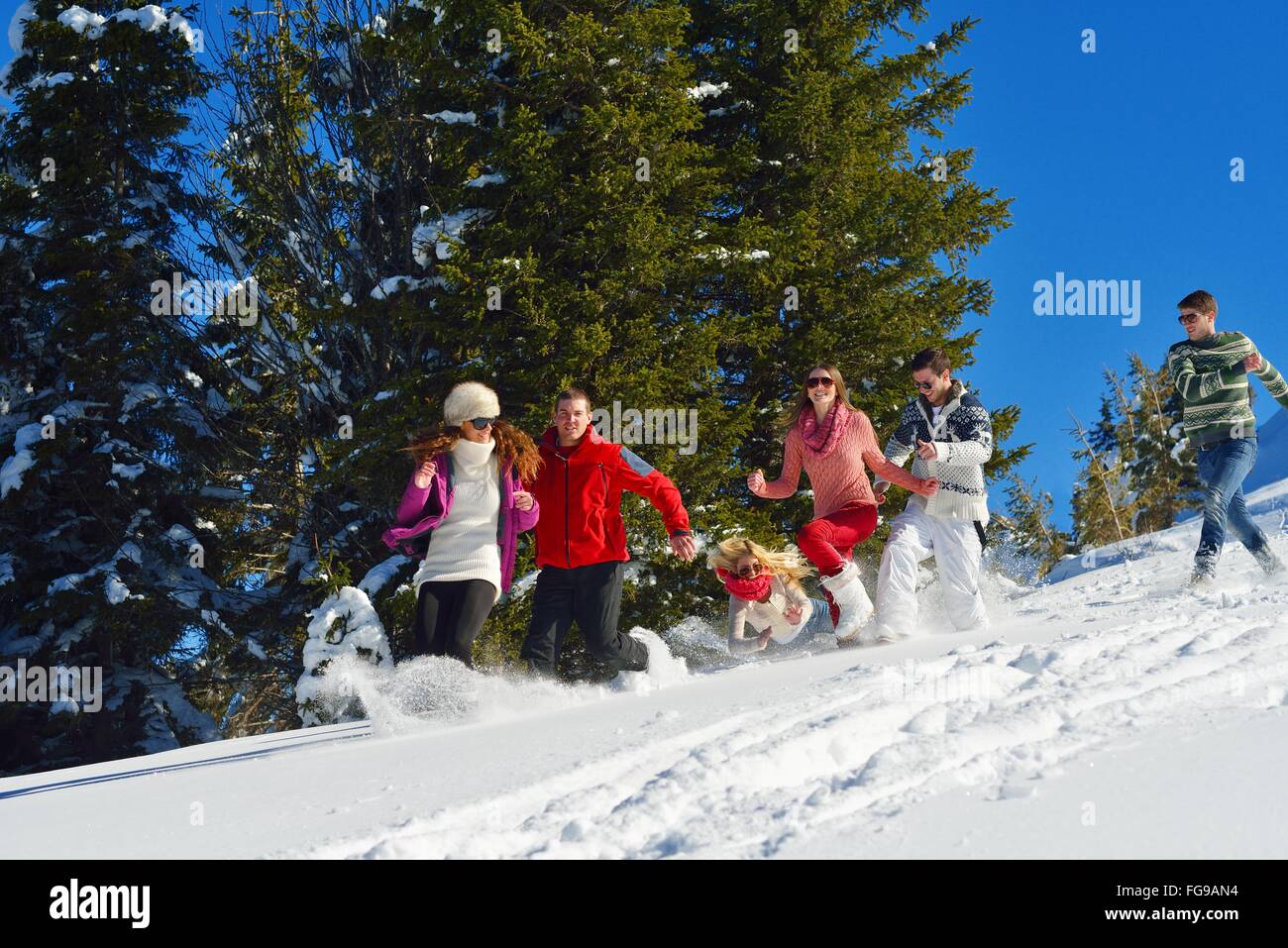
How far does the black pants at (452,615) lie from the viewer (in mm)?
5891

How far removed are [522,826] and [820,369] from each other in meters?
4.72

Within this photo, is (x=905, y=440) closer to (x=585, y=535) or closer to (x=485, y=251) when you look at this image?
(x=585, y=535)

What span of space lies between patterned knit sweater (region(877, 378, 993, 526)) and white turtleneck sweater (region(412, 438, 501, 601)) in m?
2.77

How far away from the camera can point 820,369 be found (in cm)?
726

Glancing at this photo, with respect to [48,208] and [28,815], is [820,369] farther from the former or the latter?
[48,208]

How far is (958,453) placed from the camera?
6.95 m

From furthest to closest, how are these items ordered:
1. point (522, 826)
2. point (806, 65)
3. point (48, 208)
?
1. point (48, 208)
2. point (806, 65)
3. point (522, 826)

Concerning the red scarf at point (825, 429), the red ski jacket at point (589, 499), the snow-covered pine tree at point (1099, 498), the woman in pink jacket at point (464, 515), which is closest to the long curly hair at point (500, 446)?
the woman in pink jacket at point (464, 515)

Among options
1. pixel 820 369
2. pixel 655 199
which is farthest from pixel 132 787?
pixel 655 199

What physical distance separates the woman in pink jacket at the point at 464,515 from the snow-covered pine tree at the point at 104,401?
31.9ft

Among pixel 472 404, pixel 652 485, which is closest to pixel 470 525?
pixel 472 404

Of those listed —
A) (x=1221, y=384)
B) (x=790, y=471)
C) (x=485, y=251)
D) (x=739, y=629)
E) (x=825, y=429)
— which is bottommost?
(x=739, y=629)

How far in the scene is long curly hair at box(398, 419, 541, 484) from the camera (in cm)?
605

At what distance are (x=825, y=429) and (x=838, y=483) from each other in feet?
1.27
